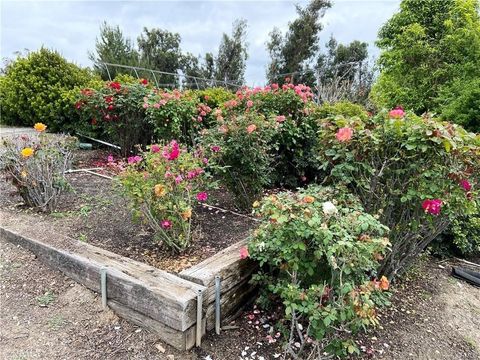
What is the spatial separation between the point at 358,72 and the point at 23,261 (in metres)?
15.4

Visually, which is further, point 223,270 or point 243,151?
point 243,151

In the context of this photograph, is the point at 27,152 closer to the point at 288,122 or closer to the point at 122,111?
the point at 122,111

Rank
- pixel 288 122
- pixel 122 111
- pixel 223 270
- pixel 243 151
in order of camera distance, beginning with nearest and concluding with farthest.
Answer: pixel 223 270, pixel 243 151, pixel 288 122, pixel 122 111

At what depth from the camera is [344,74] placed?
1451 centimetres

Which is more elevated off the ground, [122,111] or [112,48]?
[112,48]

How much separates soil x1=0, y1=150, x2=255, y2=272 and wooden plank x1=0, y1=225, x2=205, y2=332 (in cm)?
17

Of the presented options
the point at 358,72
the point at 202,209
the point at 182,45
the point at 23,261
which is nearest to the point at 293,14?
the point at 358,72

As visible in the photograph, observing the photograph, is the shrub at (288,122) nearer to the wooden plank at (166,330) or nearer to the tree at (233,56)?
the wooden plank at (166,330)

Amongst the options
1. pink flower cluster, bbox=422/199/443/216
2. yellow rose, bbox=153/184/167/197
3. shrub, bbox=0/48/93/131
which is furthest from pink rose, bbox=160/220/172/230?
shrub, bbox=0/48/93/131

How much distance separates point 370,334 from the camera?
198 cm

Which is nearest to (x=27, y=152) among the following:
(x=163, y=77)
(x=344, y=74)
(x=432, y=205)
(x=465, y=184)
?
(x=432, y=205)

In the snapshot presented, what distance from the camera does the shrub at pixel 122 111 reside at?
4.55 meters

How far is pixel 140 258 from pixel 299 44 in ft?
61.6

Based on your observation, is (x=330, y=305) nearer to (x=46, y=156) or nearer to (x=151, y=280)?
(x=151, y=280)
